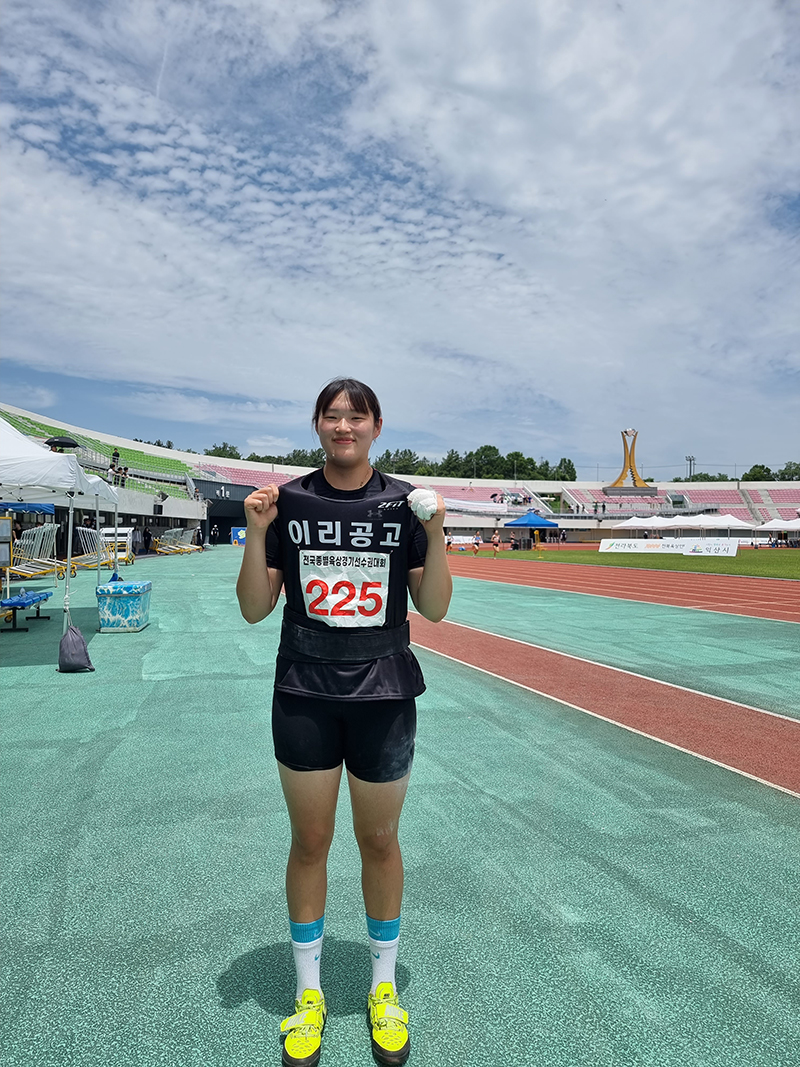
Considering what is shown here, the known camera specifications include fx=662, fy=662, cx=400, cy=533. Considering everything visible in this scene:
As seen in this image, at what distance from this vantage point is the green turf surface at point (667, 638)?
7.40 m

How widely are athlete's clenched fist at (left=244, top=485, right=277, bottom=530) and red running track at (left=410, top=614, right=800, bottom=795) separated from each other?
4.11m

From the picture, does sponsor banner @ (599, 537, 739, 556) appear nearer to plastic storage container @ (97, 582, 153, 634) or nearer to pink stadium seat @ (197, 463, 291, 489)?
pink stadium seat @ (197, 463, 291, 489)

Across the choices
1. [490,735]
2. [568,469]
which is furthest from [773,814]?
[568,469]

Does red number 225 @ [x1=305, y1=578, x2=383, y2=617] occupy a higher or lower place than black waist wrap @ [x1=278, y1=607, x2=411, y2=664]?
higher

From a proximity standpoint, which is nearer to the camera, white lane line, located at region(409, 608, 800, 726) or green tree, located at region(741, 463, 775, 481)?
white lane line, located at region(409, 608, 800, 726)

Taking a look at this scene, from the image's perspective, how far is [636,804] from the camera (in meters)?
4.06

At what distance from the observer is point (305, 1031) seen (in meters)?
2.12

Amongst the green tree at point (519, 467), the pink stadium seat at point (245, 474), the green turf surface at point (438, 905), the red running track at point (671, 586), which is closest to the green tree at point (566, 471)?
the green tree at point (519, 467)

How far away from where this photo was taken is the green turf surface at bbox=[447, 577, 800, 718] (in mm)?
7398

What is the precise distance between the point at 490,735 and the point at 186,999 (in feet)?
11.0

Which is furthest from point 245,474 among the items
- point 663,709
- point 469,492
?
point 663,709

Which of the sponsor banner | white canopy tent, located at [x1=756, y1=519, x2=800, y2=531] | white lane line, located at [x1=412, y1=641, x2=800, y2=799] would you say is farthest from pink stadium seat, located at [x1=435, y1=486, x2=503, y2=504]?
white lane line, located at [x1=412, y1=641, x2=800, y2=799]

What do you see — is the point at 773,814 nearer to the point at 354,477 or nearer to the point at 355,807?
the point at 355,807

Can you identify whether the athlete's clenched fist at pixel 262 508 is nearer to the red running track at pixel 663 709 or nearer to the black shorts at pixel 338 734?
the black shorts at pixel 338 734
